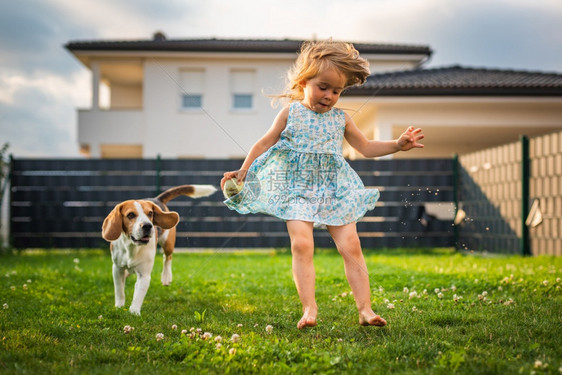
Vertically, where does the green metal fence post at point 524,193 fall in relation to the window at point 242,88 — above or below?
below

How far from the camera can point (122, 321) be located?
366 centimetres

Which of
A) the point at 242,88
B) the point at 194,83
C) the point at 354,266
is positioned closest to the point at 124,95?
the point at 194,83

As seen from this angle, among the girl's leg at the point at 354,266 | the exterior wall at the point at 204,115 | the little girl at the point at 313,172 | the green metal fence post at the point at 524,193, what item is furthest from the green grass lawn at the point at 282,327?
the exterior wall at the point at 204,115

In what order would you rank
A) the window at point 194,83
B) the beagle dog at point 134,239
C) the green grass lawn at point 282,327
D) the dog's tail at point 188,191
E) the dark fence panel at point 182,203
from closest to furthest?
the green grass lawn at point 282,327, the beagle dog at point 134,239, the dog's tail at point 188,191, the dark fence panel at point 182,203, the window at point 194,83

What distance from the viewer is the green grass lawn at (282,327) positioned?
2516 millimetres

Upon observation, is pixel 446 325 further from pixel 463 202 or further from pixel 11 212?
pixel 11 212

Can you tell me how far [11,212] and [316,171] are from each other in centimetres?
989

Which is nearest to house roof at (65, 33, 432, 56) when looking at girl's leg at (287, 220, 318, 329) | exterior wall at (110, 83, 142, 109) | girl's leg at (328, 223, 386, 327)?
exterior wall at (110, 83, 142, 109)

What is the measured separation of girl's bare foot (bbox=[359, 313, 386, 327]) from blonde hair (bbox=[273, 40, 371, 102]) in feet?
5.31

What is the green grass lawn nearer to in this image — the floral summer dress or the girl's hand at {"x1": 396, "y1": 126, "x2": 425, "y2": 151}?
the floral summer dress

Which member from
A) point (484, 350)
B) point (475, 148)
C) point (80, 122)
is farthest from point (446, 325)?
point (80, 122)

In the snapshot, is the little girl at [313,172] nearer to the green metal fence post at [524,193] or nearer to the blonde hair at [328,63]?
the blonde hair at [328,63]

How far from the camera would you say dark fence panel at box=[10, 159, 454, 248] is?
1113 cm

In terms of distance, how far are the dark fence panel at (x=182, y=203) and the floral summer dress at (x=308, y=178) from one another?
7287mm
